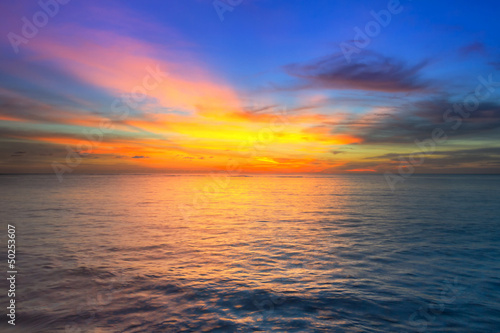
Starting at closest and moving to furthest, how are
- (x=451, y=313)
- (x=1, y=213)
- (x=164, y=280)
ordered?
(x=451, y=313)
(x=164, y=280)
(x=1, y=213)

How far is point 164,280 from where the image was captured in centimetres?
1523

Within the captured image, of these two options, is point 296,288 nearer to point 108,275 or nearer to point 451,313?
point 451,313

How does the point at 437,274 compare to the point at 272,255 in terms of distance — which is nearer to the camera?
the point at 437,274

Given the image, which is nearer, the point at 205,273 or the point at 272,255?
the point at 205,273

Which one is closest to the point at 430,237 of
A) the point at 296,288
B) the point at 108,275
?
the point at 296,288

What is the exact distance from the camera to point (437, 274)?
16500 mm

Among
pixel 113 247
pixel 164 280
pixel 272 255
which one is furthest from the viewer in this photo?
pixel 113 247

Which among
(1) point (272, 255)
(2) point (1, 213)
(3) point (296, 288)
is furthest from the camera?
(2) point (1, 213)

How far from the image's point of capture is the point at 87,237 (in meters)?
25.2

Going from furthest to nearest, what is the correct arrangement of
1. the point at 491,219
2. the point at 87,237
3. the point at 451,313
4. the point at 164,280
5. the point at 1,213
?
1. the point at 1,213
2. the point at 491,219
3. the point at 87,237
4. the point at 164,280
5. the point at 451,313

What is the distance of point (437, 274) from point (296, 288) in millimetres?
8332

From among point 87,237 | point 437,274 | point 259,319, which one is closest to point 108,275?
point 259,319

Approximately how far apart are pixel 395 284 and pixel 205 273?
31.5ft

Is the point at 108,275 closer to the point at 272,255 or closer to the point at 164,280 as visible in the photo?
the point at 164,280
